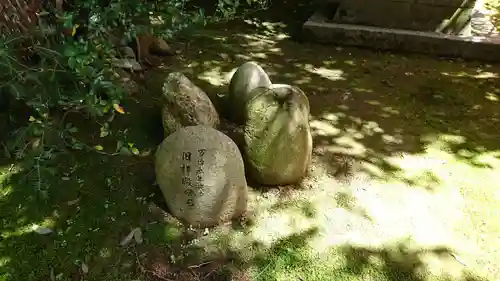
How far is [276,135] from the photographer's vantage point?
321 centimetres

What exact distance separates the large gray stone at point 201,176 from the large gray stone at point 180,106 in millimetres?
459

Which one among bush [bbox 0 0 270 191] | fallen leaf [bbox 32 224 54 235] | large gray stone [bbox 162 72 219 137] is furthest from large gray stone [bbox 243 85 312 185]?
fallen leaf [bbox 32 224 54 235]

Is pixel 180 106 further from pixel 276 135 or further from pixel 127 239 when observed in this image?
pixel 127 239

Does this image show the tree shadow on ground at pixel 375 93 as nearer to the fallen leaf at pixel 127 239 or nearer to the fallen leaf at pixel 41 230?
the fallen leaf at pixel 127 239

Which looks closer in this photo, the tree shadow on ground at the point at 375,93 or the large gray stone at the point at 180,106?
the large gray stone at the point at 180,106

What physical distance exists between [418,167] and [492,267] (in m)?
1.00

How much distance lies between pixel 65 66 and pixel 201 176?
3.82 feet

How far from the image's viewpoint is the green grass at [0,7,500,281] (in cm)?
286

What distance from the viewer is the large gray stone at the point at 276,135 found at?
3.20m

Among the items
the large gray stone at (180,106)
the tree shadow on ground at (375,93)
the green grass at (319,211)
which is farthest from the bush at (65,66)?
the tree shadow on ground at (375,93)

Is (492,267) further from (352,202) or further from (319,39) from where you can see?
(319,39)

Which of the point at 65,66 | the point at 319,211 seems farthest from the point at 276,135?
Answer: the point at 65,66

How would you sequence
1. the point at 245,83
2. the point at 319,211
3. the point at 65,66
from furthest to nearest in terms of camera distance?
the point at 245,83 → the point at 319,211 → the point at 65,66

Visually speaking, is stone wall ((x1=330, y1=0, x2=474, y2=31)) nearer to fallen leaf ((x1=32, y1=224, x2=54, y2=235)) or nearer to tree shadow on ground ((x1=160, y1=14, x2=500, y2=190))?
tree shadow on ground ((x1=160, y1=14, x2=500, y2=190))
